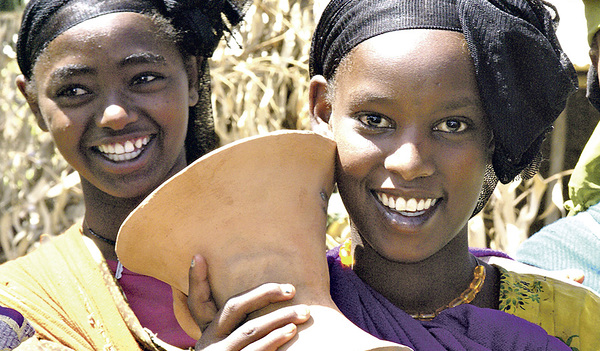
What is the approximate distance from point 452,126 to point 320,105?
42cm

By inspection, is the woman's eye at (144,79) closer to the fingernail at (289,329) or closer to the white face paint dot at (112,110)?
the white face paint dot at (112,110)

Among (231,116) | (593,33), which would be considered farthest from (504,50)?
(231,116)

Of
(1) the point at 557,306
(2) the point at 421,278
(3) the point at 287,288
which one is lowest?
(1) the point at 557,306

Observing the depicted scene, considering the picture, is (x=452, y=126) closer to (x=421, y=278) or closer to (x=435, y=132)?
(x=435, y=132)

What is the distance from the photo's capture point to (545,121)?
2012mm

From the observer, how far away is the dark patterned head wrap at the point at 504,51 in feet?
6.22

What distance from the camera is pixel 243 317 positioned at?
67.6 inches

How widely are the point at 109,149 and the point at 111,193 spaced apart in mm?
150

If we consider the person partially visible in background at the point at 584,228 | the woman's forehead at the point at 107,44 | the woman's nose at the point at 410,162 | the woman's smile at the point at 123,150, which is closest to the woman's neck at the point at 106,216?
the woman's smile at the point at 123,150

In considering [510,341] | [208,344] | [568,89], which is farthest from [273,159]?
[568,89]

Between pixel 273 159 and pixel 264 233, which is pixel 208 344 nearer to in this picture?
pixel 264 233

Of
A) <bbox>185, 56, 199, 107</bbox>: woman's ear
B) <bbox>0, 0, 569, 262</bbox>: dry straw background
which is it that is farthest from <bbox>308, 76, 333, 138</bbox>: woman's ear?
<bbox>0, 0, 569, 262</bbox>: dry straw background

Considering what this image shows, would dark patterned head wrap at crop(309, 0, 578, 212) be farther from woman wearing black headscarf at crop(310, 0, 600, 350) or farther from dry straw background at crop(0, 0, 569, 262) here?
dry straw background at crop(0, 0, 569, 262)

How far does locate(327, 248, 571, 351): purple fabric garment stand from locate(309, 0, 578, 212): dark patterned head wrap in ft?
1.39
